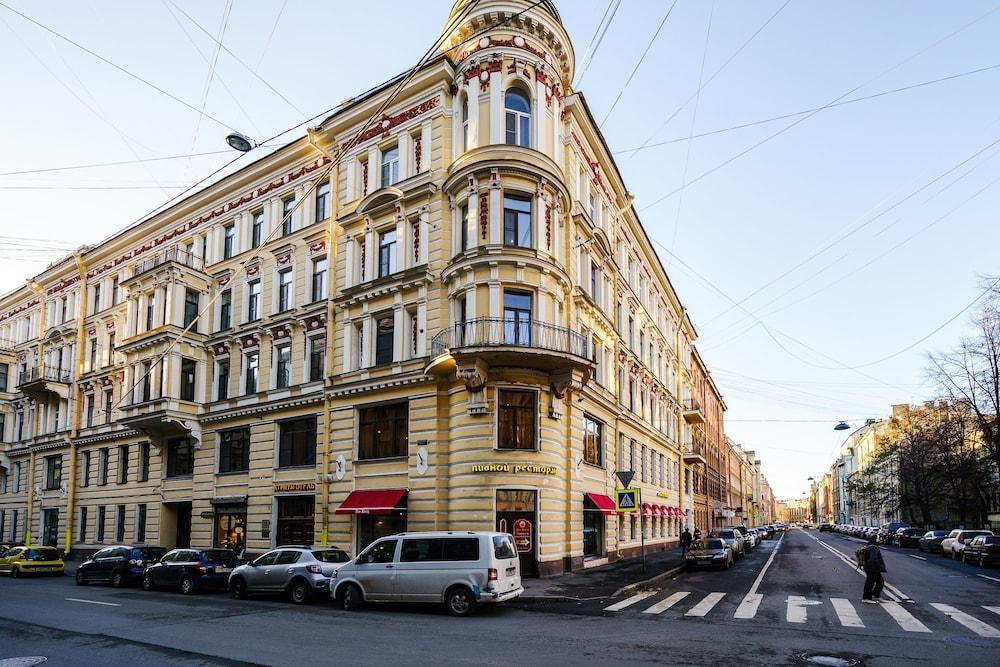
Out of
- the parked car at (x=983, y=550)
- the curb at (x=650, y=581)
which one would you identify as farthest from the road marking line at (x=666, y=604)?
the parked car at (x=983, y=550)

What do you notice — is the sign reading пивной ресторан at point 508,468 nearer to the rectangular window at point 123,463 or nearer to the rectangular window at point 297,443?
the rectangular window at point 297,443

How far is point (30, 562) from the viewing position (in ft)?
95.7

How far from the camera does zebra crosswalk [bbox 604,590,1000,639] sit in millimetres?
14164

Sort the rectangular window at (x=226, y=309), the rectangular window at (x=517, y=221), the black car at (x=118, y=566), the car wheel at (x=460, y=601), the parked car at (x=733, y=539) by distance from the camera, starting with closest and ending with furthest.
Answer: the car wheel at (x=460, y=601) → the black car at (x=118, y=566) → the rectangular window at (x=517, y=221) → the parked car at (x=733, y=539) → the rectangular window at (x=226, y=309)

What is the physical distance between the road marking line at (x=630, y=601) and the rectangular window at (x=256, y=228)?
2396 cm

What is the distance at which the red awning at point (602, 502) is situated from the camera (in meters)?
27.9

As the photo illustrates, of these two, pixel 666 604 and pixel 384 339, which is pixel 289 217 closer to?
pixel 384 339

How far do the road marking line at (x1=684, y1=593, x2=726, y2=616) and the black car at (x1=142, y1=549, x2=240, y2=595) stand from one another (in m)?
13.8

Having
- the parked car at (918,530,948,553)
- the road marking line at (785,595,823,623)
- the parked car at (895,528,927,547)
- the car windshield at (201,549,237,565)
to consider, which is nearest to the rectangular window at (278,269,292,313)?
the car windshield at (201,549,237,565)

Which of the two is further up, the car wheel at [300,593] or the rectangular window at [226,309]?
the rectangular window at [226,309]

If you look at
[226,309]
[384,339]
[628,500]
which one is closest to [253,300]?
[226,309]

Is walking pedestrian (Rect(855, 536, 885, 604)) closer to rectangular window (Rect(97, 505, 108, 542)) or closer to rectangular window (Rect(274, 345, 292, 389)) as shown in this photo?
rectangular window (Rect(274, 345, 292, 389))

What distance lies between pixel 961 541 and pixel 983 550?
5.27m

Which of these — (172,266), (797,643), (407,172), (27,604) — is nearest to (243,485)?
(172,266)
